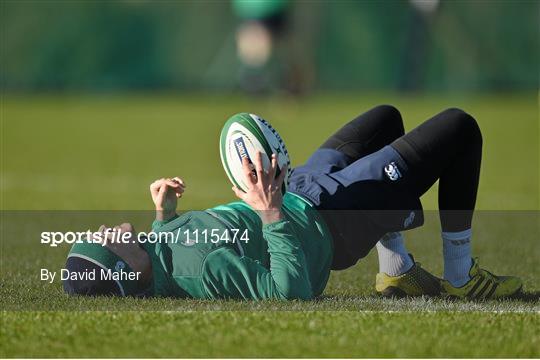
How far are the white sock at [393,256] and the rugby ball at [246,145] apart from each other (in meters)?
0.67

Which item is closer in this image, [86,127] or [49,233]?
[49,233]

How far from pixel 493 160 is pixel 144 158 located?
4.72 m

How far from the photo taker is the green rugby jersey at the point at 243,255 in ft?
14.8

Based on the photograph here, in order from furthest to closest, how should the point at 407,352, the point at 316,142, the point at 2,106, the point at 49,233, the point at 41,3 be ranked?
the point at 41,3, the point at 2,106, the point at 316,142, the point at 49,233, the point at 407,352

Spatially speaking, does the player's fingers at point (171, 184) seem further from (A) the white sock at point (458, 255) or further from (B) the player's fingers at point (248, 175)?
(A) the white sock at point (458, 255)

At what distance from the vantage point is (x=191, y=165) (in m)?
13.3

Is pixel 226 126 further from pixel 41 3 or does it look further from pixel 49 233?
pixel 41 3

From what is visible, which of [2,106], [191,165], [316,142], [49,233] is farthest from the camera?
[2,106]

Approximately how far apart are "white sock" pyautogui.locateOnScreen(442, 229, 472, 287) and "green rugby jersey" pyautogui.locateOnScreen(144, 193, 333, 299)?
0.60 meters

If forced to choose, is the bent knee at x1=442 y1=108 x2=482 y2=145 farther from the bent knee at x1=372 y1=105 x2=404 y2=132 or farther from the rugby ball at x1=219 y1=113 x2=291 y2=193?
the rugby ball at x1=219 y1=113 x2=291 y2=193

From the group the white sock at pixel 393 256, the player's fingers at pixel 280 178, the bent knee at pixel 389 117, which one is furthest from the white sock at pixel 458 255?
the player's fingers at pixel 280 178

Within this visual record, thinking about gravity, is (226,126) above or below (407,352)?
above

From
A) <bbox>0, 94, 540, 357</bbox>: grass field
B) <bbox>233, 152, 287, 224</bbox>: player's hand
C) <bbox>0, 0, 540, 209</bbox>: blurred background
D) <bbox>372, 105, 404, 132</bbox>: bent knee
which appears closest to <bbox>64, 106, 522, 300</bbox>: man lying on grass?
<bbox>233, 152, 287, 224</bbox>: player's hand

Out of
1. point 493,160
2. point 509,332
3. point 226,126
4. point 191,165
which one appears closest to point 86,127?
point 191,165
